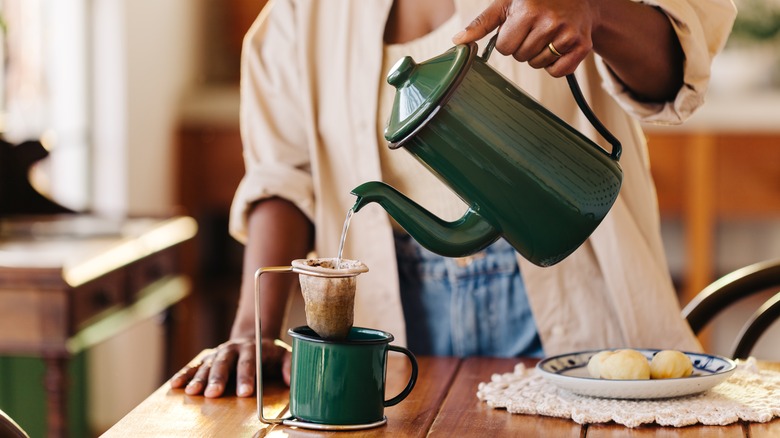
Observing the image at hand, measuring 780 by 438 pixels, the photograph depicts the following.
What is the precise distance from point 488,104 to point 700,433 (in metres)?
0.36

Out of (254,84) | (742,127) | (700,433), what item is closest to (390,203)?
(700,433)

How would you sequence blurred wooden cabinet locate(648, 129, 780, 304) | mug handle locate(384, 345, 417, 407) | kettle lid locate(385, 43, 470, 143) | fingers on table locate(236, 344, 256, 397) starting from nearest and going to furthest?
kettle lid locate(385, 43, 470, 143) < mug handle locate(384, 345, 417, 407) < fingers on table locate(236, 344, 256, 397) < blurred wooden cabinet locate(648, 129, 780, 304)

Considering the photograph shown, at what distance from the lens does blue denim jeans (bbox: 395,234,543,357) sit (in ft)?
4.57

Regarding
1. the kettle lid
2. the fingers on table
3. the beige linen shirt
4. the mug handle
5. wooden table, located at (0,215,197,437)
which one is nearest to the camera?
the kettle lid

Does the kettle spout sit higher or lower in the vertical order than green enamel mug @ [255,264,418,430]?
higher

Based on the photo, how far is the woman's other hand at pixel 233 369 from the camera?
1.14 metres

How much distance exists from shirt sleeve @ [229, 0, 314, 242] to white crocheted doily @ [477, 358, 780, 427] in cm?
45

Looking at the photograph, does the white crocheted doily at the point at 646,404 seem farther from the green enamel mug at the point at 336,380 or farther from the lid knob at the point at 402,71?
the lid knob at the point at 402,71

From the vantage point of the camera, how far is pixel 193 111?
3703mm

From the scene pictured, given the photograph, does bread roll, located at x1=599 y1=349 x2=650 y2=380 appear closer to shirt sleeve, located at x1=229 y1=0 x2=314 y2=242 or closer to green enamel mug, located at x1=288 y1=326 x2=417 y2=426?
green enamel mug, located at x1=288 y1=326 x2=417 y2=426

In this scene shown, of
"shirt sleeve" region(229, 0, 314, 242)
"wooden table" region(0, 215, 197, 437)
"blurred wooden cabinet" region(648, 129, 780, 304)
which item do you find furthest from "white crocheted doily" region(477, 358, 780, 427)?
"blurred wooden cabinet" region(648, 129, 780, 304)

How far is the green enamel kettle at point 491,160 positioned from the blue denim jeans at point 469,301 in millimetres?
382

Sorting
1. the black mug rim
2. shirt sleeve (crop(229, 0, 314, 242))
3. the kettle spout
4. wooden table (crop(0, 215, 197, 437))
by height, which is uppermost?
shirt sleeve (crop(229, 0, 314, 242))

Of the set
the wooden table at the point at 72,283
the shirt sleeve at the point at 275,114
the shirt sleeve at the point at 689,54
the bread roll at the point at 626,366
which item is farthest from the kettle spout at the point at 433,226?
the wooden table at the point at 72,283
